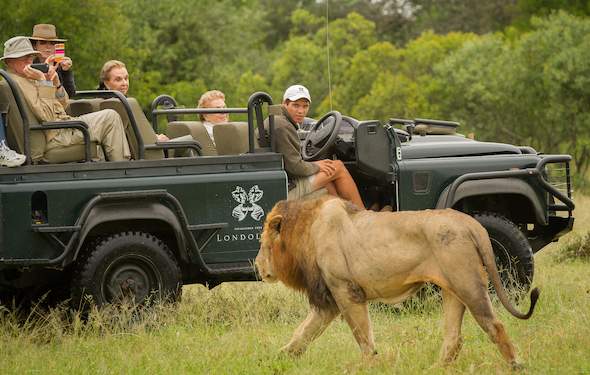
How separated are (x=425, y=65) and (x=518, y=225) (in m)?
22.9

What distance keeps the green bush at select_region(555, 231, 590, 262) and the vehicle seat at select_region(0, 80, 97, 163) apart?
5.71 meters

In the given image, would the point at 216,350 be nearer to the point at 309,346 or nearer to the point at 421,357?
the point at 309,346

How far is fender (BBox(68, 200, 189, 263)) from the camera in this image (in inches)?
309

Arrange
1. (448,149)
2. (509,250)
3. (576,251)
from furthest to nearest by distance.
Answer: (576,251) < (448,149) < (509,250)

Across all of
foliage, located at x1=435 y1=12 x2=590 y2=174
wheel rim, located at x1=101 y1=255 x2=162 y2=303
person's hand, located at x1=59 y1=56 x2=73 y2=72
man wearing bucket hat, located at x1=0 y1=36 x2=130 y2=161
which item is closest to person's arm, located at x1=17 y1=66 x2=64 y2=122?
man wearing bucket hat, located at x1=0 y1=36 x2=130 y2=161

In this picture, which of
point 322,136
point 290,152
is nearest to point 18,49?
point 290,152

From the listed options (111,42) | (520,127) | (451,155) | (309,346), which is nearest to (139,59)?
(111,42)

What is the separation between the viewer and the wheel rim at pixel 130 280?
8.06m

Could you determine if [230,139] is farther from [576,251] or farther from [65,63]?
[576,251]

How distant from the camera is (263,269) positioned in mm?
6762

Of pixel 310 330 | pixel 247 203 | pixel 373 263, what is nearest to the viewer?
pixel 373 263

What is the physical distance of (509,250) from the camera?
873 centimetres

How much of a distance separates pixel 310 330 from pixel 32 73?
2.81 m

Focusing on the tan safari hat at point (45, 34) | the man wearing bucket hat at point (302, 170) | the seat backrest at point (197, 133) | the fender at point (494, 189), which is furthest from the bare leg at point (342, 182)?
the tan safari hat at point (45, 34)
